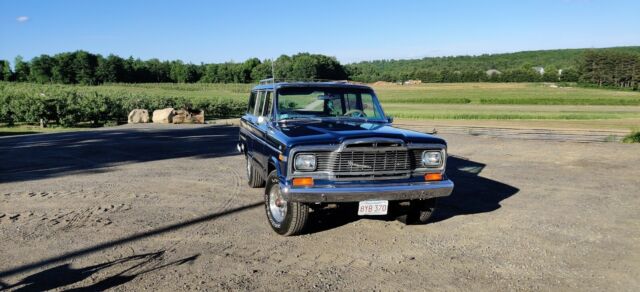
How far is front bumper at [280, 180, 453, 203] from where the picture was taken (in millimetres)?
4965

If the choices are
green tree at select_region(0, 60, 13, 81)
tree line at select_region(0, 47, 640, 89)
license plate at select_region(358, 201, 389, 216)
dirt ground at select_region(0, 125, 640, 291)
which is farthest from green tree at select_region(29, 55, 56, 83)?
license plate at select_region(358, 201, 389, 216)

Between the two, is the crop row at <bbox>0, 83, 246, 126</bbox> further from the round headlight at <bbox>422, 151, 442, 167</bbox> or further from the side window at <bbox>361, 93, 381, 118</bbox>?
the round headlight at <bbox>422, 151, 442, 167</bbox>

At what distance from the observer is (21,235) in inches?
220

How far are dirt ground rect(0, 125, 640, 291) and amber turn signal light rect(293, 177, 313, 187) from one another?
724mm

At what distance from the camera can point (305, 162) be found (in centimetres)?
514

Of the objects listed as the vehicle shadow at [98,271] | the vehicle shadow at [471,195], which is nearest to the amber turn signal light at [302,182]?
the vehicle shadow at [98,271]

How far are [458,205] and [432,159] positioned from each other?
2.05m

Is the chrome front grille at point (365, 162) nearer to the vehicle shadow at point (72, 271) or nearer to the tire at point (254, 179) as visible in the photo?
the vehicle shadow at point (72, 271)

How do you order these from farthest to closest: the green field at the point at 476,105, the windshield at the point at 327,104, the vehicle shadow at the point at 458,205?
the green field at the point at 476,105 < the windshield at the point at 327,104 < the vehicle shadow at the point at 458,205

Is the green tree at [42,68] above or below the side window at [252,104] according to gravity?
above

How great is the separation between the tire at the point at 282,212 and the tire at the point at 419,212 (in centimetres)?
147

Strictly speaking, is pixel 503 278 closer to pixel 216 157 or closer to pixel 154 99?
pixel 216 157

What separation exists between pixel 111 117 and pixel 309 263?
3052cm

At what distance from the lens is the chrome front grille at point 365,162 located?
5152mm
